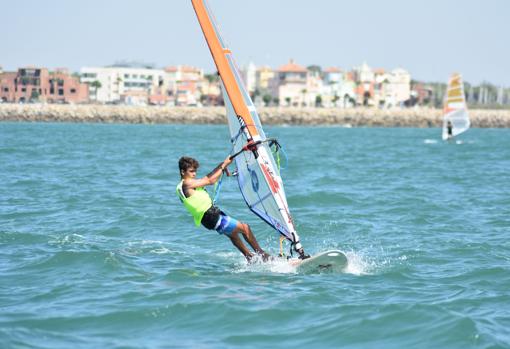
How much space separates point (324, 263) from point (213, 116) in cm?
8552

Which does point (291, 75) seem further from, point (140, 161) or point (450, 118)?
point (140, 161)

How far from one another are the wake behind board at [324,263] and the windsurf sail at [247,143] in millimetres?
235

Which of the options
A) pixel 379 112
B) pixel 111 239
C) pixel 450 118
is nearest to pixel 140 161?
pixel 111 239

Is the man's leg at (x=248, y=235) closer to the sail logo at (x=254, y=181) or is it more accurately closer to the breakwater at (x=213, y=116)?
the sail logo at (x=254, y=181)

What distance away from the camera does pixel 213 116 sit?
309 feet

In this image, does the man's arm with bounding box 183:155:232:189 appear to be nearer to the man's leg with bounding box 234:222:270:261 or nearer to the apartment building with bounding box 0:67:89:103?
the man's leg with bounding box 234:222:270:261

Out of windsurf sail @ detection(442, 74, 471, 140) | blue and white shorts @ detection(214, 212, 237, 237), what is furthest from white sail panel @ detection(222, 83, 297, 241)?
windsurf sail @ detection(442, 74, 471, 140)

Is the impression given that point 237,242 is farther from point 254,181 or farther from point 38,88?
point 38,88

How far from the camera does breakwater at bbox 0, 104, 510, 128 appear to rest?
86.6m

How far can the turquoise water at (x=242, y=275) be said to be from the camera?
7.16 m

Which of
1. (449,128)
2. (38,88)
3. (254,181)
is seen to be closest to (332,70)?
(38,88)

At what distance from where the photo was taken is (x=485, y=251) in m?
10.9

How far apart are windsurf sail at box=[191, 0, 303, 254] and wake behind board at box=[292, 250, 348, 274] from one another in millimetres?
235

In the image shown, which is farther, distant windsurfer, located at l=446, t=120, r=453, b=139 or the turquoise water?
distant windsurfer, located at l=446, t=120, r=453, b=139
